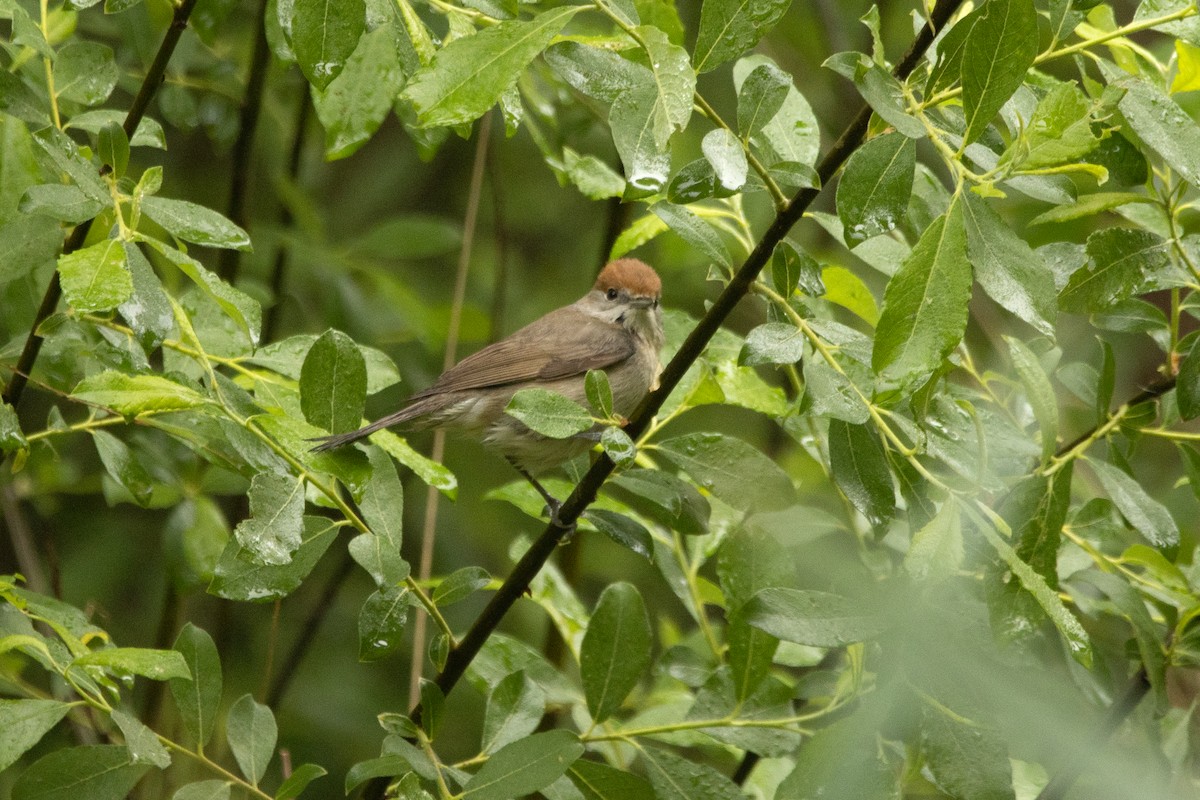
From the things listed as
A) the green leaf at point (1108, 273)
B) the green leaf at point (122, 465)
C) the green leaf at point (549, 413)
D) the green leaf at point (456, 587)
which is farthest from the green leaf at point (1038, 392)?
the green leaf at point (122, 465)

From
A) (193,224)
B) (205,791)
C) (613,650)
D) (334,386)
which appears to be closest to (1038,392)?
(613,650)

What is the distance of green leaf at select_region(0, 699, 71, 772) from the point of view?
1.76 metres

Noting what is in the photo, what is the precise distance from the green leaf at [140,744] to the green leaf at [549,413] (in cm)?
72

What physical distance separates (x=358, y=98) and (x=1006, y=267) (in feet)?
4.65

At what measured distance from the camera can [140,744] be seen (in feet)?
5.89

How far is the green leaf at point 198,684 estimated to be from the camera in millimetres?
2088

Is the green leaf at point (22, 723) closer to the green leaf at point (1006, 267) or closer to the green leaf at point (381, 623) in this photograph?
the green leaf at point (381, 623)

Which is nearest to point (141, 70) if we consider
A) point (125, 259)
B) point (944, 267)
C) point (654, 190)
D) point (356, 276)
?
point (356, 276)

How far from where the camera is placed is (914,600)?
1710 mm

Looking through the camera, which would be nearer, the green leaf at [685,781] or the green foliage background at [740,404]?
the green foliage background at [740,404]

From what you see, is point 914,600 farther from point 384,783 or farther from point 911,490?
point 384,783

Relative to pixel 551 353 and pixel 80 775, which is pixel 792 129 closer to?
pixel 80 775

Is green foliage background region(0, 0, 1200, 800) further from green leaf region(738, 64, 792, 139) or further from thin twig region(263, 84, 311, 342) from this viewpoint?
thin twig region(263, 84, 311, 342)

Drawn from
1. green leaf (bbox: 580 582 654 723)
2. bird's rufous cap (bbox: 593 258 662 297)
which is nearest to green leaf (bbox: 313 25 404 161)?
green leaf (bbox: 580 582 654 723)
